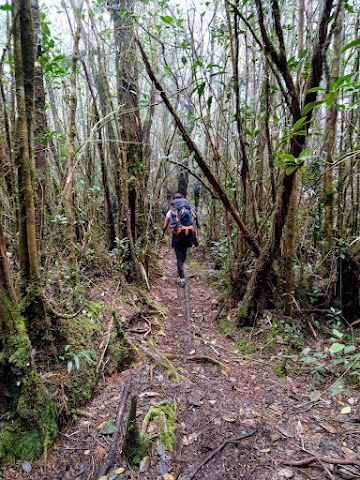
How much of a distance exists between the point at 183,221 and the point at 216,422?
14.2 feet

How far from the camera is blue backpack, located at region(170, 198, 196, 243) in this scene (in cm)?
646

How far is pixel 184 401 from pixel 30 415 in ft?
4.59

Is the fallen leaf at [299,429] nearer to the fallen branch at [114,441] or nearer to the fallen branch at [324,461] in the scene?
the fallen branch at [324,461]

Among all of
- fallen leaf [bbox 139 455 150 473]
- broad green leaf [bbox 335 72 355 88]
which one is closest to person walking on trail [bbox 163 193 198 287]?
fallen leaf [bbox 139 455 150 473]

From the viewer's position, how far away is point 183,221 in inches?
256

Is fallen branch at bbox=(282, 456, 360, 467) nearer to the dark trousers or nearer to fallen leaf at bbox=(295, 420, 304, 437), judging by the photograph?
fallen leaf at bbox=(295, 420, 304, 437)

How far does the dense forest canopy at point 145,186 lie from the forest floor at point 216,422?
0.30 meters

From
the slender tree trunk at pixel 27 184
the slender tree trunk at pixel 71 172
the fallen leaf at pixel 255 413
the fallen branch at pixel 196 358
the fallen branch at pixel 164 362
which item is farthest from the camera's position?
the fallen branch at pixel 196 358

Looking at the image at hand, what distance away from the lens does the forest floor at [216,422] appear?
7.32 ft

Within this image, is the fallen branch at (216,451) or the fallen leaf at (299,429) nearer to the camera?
the fallen branch at (216,451)

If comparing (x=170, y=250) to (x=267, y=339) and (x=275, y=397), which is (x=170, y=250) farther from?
(x=275, y=397)

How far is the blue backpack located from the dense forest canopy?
694 millimetres

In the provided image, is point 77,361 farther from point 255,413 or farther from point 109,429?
point 255,413

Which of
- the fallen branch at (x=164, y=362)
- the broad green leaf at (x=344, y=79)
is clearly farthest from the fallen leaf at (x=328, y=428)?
the broad green leaf at (x=344, y=79)
